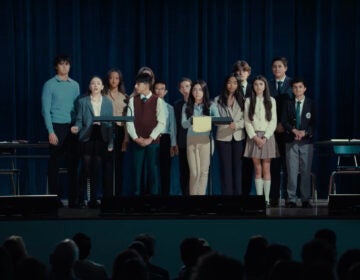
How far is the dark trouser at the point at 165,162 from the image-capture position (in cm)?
916

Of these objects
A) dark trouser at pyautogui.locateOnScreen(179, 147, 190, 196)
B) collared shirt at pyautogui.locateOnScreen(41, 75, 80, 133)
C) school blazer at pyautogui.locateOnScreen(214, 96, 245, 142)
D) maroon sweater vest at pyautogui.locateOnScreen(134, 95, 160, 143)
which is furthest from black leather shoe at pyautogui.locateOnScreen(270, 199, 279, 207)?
collared shirt at pyautogui.locateOnScreen(41, 75, 80, 133)

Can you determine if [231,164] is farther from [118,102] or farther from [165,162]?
[118,102]

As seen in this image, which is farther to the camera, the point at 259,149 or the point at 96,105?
the point at 96,105

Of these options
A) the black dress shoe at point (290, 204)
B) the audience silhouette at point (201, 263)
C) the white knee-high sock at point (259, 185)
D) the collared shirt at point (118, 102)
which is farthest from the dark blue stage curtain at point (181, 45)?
the audience silhouette at point (201, 263)

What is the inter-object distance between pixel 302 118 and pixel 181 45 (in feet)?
10.4

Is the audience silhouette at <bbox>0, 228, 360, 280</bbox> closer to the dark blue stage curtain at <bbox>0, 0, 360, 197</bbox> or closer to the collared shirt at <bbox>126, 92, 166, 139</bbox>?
the collared shirt at <bbox>126, 92, 166, 139</bbox>

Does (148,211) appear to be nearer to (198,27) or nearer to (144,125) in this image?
(144,125)

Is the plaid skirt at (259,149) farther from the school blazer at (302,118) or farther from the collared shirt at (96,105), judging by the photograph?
the collared shirt at (96,105)

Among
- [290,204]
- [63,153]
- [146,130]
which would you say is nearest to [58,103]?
[63,153]

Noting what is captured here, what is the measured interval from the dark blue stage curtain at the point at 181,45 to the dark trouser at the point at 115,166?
2.49 metres

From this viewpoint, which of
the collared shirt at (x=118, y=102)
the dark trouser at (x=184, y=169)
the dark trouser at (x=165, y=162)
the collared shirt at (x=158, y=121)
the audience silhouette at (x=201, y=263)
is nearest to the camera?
the audience silhouette at (x=201, y=263)

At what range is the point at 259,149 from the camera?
8.84 m

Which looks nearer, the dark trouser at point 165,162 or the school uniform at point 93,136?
the school uniform at point 93,136

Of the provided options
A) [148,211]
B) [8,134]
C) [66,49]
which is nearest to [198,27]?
[66,49]
